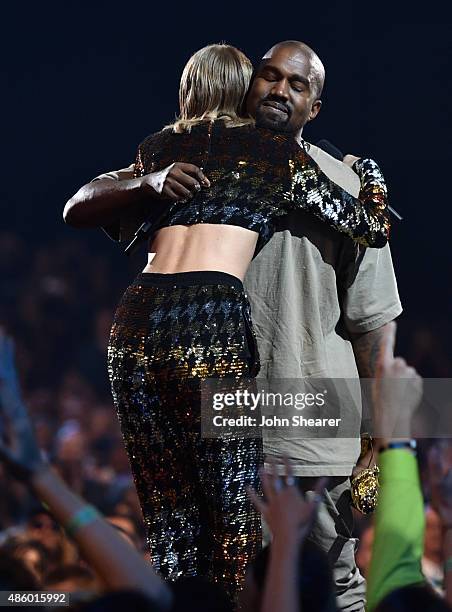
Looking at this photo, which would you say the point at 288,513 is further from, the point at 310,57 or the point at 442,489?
the point at 310,57

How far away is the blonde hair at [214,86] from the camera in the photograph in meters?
2.14

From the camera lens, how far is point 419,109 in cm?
453

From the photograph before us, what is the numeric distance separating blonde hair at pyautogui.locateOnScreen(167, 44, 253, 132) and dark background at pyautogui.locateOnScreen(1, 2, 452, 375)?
232 centimetres

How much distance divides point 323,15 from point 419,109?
555 millimetres

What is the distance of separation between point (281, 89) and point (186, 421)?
2.35 feet

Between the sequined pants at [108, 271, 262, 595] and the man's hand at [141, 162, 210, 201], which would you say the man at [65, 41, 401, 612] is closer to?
the man's hand at [141, 162, 210, 201]

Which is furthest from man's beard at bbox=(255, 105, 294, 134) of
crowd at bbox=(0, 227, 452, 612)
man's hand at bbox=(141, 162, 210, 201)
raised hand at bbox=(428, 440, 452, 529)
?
raised hand at bbox=(428, 440, 452, 529)

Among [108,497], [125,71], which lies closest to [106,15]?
[125,71]

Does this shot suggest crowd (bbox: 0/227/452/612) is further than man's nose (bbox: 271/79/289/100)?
No

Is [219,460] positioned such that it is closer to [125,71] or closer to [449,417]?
[449,417]

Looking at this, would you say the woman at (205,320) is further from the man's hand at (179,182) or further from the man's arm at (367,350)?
the man's arm at (367,350)

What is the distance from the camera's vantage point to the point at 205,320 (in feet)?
6.39

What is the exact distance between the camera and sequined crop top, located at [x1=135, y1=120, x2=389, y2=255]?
80.5 inches

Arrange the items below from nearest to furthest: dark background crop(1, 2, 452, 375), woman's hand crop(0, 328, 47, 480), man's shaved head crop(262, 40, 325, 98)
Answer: woman's hand crop(0, 328, 47, 480), man's shaved head crop(262, 40, 325, 98), dark background crop(1, 2, 452, 375)
